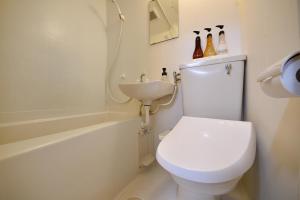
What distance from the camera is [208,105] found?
1.01m

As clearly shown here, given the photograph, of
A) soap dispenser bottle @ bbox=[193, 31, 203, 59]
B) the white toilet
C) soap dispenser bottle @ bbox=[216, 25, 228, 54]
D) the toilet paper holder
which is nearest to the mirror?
soap dispenser bottle @ bbox=[193, 31, 203, 59]

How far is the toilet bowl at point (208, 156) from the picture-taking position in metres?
0.49

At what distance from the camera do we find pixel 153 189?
1.01 m

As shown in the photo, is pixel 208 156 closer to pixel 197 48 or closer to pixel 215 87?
pixel 215 87

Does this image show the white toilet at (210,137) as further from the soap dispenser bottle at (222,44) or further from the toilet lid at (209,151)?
the soap dispenser bottle at (222,44)

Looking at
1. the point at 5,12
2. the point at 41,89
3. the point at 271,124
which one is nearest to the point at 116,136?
the point at 41,89

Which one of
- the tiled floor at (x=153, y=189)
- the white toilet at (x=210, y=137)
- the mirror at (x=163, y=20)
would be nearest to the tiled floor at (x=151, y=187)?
the tiled floor at (x=153, y=189)

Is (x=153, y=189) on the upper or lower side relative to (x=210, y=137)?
lower

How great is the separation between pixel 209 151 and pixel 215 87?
515 millimetres

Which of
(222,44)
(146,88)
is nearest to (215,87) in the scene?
(222,44)

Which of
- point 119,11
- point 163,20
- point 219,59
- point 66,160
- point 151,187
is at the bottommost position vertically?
point 151,187

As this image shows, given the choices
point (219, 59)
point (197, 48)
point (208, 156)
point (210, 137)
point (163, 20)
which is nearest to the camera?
point (208, 156)

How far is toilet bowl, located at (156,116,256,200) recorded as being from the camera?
494 millimetres

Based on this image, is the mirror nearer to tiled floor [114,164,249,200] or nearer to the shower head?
the shower head
